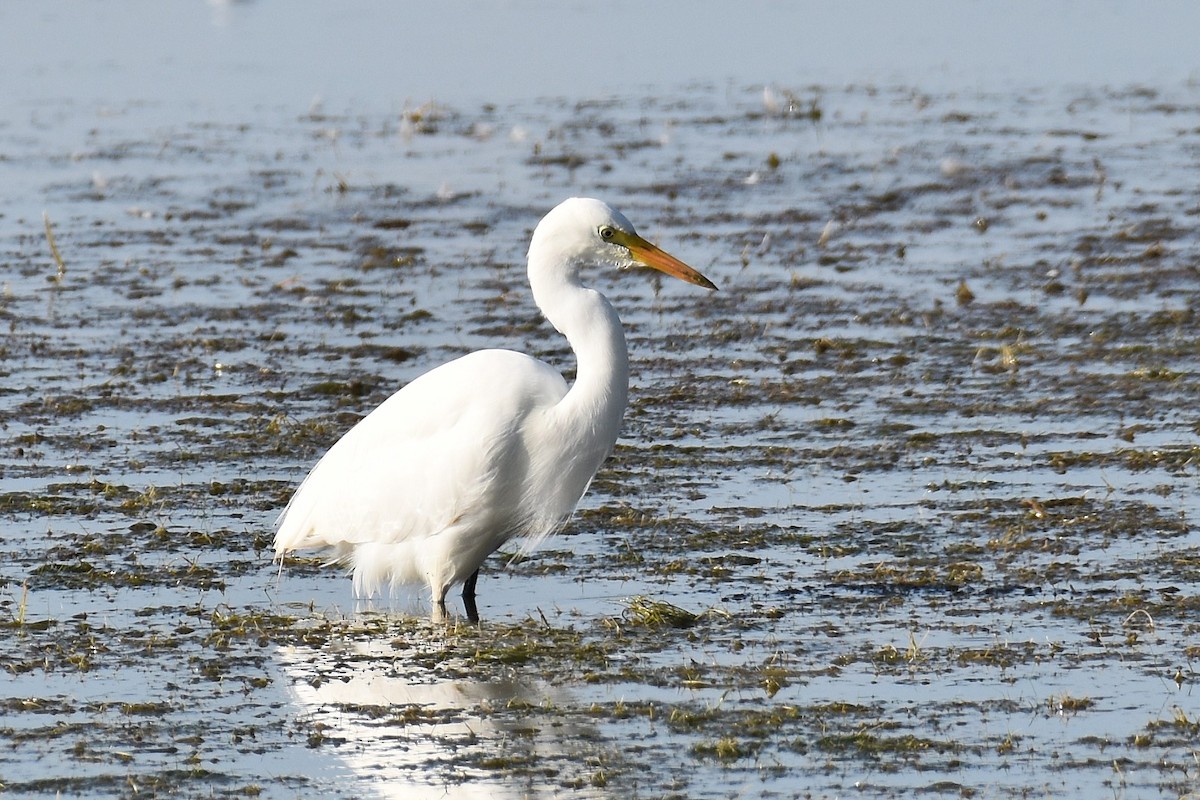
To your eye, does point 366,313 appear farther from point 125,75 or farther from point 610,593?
point 125,75

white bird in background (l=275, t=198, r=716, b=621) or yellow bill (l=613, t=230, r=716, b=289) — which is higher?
yellow bill (l=613, t=230, r=716, b=289)

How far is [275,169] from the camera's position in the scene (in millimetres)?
18797

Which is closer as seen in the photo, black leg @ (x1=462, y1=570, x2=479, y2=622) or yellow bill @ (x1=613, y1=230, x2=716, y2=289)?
yellow bill @ (x1=613, y1=230, x2=716, y2=289)

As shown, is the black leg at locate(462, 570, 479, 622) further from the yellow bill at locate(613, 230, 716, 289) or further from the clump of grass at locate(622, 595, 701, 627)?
the yellow bill at locate(613, 230, 716, 289)

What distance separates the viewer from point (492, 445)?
24.7ft

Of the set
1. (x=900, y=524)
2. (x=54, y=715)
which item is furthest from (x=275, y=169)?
(x=54, y=715)

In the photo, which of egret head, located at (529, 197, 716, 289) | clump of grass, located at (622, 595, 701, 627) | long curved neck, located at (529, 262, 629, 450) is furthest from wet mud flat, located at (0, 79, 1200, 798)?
egret head, located at (529, 197, 716, 289)

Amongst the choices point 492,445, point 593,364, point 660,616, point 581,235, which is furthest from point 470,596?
point 581,235

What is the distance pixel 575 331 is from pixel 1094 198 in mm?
9896

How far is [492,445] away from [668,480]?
84.5 inches

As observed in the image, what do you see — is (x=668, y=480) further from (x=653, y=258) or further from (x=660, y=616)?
A: (x=660, y=616)

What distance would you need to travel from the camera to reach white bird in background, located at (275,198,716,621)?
752cm

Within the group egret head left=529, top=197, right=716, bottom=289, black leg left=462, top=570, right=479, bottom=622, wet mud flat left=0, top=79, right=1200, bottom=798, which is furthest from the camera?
black leg left=462, top=570, right=479, bottom=622

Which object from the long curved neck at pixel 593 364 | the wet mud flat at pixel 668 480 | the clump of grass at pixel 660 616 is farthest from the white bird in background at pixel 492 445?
the clump of grass at pixel 660 616
